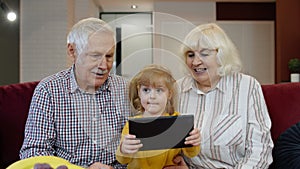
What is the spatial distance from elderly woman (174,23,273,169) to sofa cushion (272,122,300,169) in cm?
5

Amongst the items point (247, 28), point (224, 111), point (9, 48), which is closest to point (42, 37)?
point (9, 48)

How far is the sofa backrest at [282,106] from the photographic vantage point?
1.67 meters

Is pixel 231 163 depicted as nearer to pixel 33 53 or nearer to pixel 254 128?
pixel 254 128

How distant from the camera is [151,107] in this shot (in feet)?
3.85

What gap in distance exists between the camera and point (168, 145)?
1.19m

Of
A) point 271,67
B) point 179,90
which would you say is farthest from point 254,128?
A: point 271,67

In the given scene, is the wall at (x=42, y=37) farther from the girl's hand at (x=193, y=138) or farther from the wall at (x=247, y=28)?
the girl's hand at (x=193, y=138)

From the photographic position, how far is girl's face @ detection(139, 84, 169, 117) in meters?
1.17

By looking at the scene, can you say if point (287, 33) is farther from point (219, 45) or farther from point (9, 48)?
point (219, 45)

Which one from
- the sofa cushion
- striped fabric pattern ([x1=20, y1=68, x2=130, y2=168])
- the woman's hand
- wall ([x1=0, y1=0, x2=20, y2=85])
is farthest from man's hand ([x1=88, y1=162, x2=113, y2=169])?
wall ([x1=0, y1=0, x2=20, y2=85])

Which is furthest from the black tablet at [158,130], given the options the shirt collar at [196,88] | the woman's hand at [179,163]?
the shirt collar at [196,88]

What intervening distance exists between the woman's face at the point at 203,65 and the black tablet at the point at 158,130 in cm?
24

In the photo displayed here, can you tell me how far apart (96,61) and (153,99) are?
28 centimetres

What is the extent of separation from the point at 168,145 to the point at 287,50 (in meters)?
4.89
